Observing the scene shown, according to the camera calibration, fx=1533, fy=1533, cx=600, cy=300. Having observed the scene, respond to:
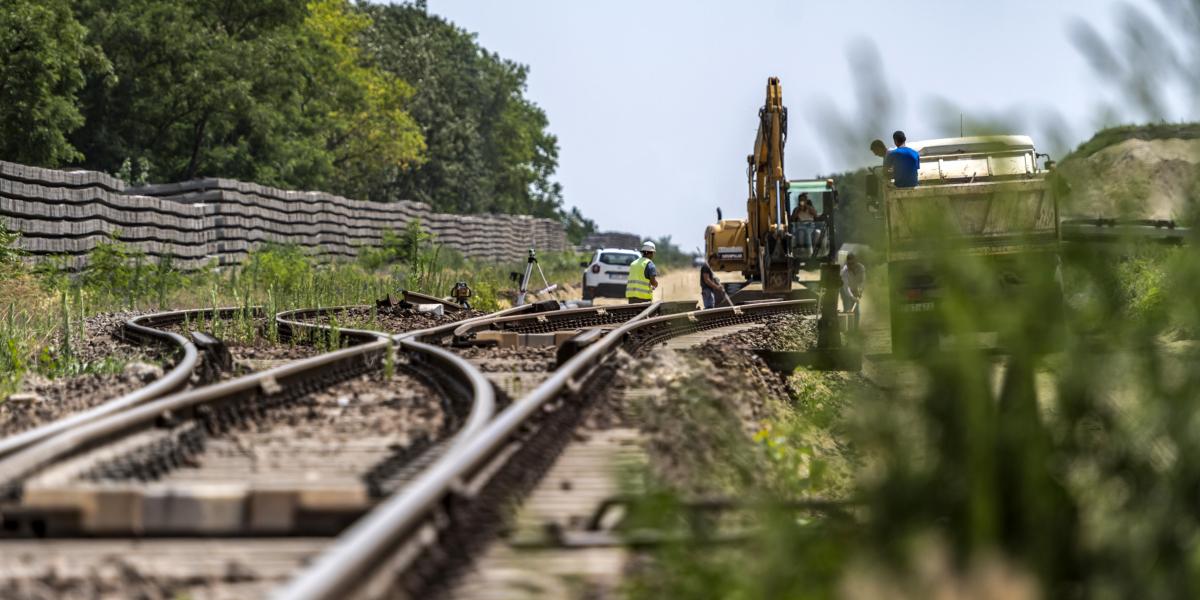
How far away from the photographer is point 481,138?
9831 centimetres

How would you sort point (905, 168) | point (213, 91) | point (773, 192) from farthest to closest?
point (213, 91) < point (773, 192) < point (905, 168)

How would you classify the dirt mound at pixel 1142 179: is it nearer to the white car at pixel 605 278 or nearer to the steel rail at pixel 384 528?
the steel rail at pixel 384 528

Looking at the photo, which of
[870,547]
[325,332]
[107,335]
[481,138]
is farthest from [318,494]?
[481,138]

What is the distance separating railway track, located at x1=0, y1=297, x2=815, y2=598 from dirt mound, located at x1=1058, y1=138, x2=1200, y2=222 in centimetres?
236

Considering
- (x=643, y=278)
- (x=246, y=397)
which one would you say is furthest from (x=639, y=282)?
(x=246, y=397)

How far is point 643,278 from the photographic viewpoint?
25422 mm

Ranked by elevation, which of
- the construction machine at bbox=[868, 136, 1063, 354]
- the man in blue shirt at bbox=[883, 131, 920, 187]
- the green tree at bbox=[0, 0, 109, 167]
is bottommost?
the construction machine at bbox=[868, 136, 1063, 354]

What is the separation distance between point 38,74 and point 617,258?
14.8 m

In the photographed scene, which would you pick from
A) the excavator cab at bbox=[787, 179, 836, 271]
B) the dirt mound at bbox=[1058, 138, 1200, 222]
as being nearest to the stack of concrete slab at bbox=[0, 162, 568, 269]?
the excavator cab at bbox=[787, 179, 836, 271]

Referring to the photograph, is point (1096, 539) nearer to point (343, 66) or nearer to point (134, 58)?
point (134, 58)

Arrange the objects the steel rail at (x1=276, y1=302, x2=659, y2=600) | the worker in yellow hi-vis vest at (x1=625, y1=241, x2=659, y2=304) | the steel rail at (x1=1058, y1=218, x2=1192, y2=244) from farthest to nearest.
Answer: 1. the worker in yellow hi-vis vest at (x1=625, y1=241, x2=659, y2=304)
2. the steel rail at (x1=1058, y1=218, x2=1192, y2=244)
3. the steel rail at (x1=276, y1=302, x2=659, y2=600)

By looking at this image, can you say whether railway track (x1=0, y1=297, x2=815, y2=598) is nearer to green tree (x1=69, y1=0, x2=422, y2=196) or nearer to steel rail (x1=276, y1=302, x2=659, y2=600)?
steel rail (x1=276, y1=302, x2=659, y2=600)

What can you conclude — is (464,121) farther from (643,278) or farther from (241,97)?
(643,278)

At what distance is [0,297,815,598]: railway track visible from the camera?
4602 millimetres
